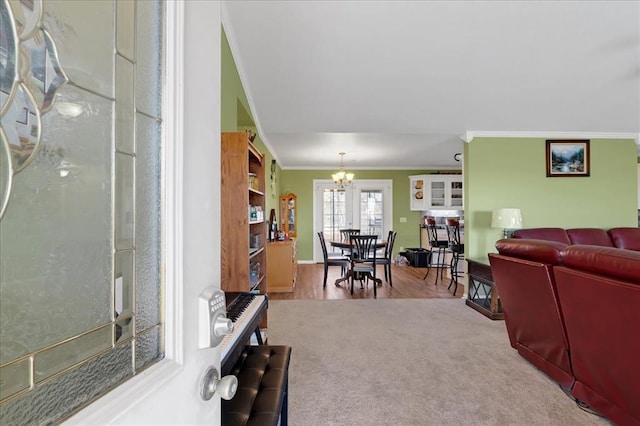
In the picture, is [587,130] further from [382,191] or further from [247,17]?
[247,17]

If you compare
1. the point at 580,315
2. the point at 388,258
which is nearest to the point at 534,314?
the point at 580,315

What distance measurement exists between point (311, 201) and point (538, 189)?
477cm

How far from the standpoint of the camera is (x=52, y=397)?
0.35 m

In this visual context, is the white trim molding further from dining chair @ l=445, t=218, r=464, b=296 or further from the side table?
the side table

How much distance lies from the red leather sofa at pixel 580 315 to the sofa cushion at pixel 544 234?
174cm

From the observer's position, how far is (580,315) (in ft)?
5.62

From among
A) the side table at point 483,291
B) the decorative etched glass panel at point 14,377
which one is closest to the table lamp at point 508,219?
the side table at point 483,291

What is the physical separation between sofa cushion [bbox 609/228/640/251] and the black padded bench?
15.8 ft

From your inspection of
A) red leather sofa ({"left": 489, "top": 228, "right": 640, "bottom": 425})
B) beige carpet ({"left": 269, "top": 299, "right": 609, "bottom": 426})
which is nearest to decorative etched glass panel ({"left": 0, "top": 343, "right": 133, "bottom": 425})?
beige carpet ({"left": 269, "top": 299, "right": 609, "bottom": 426})

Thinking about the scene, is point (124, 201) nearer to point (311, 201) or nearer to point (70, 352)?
point (70, 352)

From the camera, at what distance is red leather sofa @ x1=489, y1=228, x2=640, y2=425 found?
1460 mm

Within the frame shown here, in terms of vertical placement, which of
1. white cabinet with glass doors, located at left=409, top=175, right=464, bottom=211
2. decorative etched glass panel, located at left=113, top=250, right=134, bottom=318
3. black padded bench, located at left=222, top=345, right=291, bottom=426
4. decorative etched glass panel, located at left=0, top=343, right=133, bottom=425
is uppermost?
white cabinet with glass doors, located at left=409, top=175, right=464, bottom=211

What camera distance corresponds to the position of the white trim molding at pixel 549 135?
437 cm

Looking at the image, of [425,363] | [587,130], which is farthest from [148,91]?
[587,130]
